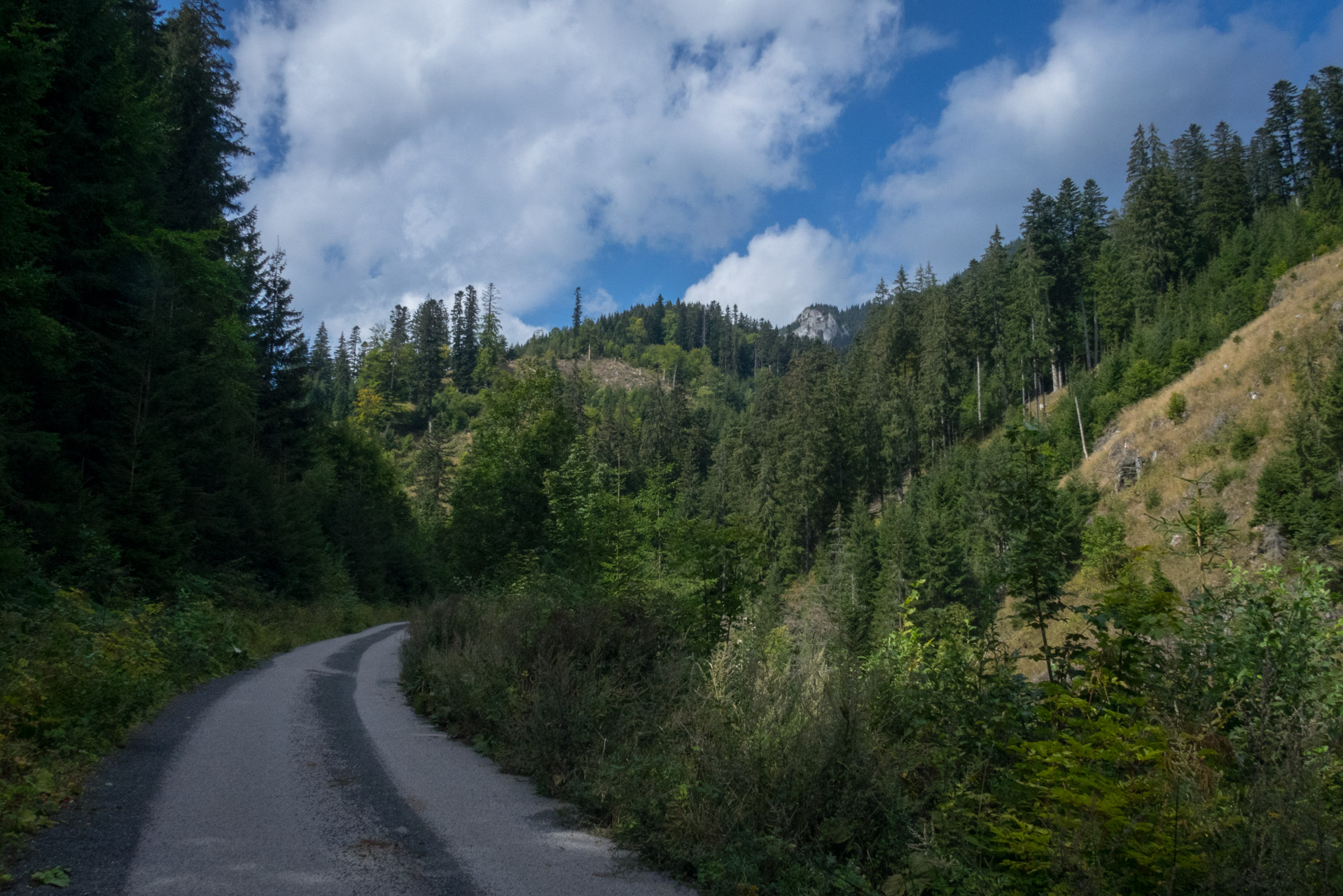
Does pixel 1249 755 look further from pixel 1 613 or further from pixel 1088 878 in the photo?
pixel 1 613

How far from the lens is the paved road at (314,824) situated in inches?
170

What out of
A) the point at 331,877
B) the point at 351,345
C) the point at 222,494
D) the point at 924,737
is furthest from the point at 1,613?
the point at 351,345

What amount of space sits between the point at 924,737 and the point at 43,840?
6.33 m

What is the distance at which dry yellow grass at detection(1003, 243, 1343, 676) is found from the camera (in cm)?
3170

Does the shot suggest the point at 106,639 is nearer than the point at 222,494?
Yes

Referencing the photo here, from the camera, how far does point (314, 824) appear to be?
5.24 metres

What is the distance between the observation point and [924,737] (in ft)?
16.8

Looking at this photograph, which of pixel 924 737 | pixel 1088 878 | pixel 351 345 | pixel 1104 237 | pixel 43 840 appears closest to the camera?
pixel 1088 878

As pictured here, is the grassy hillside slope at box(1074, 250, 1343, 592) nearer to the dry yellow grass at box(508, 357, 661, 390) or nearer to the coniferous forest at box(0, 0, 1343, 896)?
the coniferous forest at box(0, 0, 1343, 896)

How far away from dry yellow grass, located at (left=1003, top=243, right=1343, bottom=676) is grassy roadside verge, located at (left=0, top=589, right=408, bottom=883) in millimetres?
→ 31944

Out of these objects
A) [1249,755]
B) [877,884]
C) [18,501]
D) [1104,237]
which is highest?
[1104,237]

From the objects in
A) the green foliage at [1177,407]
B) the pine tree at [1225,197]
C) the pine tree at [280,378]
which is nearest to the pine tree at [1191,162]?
the pine tree at [1225,197]

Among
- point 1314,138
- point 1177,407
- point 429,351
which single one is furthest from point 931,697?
point 429,351

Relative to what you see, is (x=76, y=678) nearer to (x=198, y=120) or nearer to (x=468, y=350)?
(x=198, y=120)
